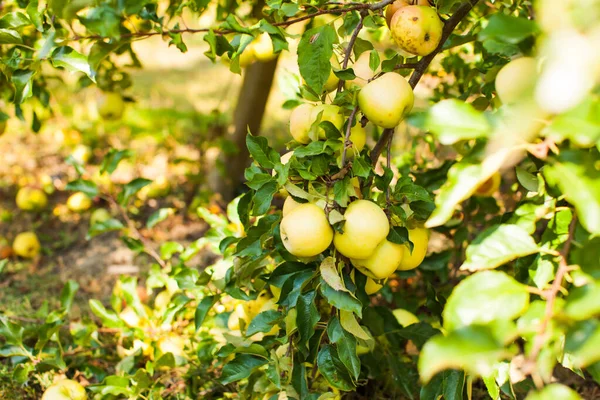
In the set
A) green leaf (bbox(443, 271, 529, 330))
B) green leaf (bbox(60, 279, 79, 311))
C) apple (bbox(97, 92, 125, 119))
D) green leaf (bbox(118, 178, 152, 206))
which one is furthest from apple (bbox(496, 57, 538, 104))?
apple (bbox(97, 92, 125, 119))

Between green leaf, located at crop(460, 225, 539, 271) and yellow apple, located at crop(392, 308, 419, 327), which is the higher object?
green leaf, located at crop(460, 225, 539, 271)

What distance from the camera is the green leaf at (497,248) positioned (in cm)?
76

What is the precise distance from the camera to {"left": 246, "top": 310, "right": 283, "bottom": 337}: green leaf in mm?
1106

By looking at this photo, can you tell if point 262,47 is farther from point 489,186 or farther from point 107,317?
point 107,317

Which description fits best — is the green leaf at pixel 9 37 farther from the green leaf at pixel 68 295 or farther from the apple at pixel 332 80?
the green leaf at pixel 68 295

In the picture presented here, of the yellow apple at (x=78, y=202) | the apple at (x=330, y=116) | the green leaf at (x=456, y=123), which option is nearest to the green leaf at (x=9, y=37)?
the apple at (x=330, y=116)

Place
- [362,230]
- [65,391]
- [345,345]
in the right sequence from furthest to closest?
[65,391] < [345,345] < [362,230]

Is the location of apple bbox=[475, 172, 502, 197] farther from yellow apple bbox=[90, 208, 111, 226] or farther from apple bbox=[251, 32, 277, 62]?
yellow apple bbox=[90, 208, 111, 226]

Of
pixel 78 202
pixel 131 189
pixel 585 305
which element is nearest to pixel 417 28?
pixel 585 305

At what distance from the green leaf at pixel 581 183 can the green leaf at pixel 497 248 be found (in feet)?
0.44

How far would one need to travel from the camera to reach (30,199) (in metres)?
2.55

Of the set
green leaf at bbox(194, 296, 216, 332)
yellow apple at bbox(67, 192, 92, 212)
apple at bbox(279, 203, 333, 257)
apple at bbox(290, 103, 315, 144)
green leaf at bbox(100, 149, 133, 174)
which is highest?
apple at bbox(290, 103, 315, 144)

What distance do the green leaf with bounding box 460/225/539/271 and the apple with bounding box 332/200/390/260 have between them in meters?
0.20

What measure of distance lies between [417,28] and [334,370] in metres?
0.65
